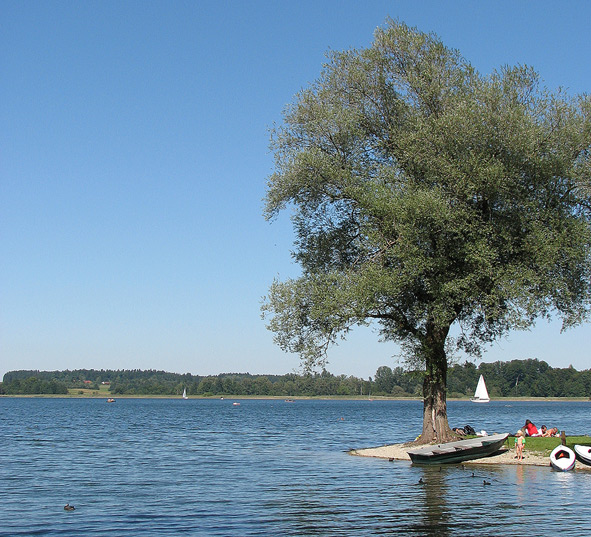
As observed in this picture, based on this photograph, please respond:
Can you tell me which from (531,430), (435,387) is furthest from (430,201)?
(531,430)

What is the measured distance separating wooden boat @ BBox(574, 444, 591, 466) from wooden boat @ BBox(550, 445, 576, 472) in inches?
18.1

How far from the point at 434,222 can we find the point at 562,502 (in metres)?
13.9

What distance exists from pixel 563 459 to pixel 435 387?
25.3 ft

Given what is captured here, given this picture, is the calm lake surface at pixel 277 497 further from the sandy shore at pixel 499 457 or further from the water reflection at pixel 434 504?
the sandy shore at pixel 499 457

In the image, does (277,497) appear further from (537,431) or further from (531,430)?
(537,431)

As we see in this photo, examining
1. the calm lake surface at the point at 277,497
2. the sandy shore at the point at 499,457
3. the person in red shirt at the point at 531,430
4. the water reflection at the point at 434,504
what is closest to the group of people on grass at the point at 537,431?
the person in red shirt at the point at 531,430

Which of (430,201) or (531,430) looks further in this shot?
(531,430)

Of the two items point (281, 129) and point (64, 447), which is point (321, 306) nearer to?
point (281, 129)

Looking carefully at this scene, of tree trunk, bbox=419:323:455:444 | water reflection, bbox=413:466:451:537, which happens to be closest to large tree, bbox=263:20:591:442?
tree trunk, bbox=419:323:455:444

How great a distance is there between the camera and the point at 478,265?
109ft

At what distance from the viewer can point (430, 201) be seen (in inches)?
1277

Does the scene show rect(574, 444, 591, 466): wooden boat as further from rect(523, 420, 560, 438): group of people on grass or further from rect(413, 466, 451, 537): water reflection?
rect(523, 420, 560, 438): group of people on grass

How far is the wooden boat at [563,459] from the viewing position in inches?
1252

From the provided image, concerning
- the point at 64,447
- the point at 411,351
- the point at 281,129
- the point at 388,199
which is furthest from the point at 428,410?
the point at 64,447
